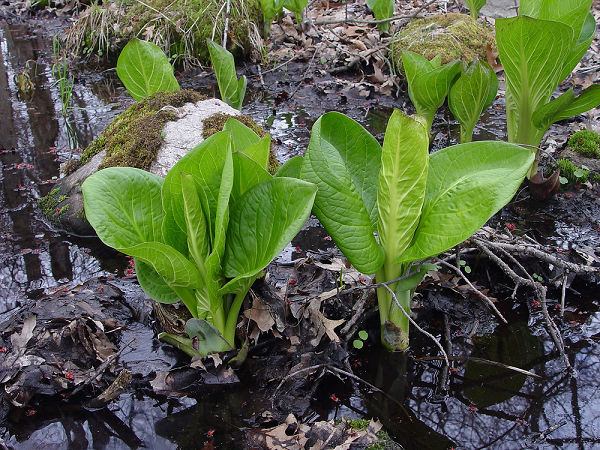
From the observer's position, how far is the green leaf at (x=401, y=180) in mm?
1794

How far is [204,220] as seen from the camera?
1.96 m

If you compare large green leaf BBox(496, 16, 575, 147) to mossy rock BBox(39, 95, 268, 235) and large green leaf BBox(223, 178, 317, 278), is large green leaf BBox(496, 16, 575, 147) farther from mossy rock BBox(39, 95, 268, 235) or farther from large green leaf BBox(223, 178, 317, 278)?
large green leaf BBox(223, 178, 317, 278)

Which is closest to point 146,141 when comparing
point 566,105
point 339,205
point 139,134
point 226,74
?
point 139,134

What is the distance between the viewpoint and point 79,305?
250 cm

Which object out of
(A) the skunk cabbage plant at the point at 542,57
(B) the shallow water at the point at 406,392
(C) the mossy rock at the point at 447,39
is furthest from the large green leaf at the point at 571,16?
(C) the mossy rock at the point at 447,39

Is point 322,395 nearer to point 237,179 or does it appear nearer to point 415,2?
point 237,179

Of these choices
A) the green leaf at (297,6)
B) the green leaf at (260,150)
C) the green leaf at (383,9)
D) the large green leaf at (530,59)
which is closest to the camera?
the green leaf at (260,150)

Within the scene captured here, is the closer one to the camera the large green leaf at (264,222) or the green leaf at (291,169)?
the large green leaf at (264,222)

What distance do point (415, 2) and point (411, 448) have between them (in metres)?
8.12

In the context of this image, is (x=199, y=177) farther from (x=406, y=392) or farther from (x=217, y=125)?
(x=217, y=125)

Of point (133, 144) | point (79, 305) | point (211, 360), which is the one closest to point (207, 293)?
point (211, 360)

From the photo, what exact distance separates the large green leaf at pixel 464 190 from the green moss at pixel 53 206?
2640 millimetres

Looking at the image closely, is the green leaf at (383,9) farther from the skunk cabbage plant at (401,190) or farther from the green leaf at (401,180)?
the green leaf at (401,180)

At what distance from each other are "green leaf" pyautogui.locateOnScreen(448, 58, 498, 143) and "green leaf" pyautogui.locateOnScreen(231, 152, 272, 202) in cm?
221
